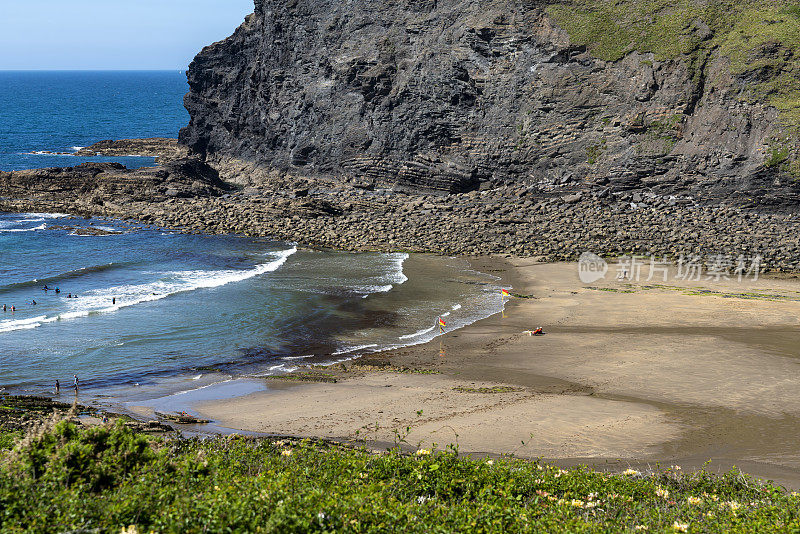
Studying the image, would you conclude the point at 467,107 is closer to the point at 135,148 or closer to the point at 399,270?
the point at 399,270

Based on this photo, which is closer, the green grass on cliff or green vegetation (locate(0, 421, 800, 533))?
green vegetation (locate(0, 421, 800, 533))

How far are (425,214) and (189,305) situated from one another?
79.4 ft

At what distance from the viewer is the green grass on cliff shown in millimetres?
53312

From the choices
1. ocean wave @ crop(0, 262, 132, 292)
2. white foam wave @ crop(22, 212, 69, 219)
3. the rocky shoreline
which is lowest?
ocean wave @ crop(0, 262, 132, 292)

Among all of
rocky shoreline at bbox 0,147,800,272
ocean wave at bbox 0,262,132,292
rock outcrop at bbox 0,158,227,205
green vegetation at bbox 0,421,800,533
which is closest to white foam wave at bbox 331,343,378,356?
green vegetation at bbox 0,421,800,533

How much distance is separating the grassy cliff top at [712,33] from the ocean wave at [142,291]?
35.7 metres

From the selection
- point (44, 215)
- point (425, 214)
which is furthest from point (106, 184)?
point (425, 214)

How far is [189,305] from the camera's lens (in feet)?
118

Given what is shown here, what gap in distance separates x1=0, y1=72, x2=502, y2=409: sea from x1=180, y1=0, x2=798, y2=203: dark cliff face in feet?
60.4

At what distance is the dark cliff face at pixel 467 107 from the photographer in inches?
2122

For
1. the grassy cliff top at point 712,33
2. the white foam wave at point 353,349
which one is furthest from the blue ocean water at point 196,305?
the grassy cliff top at point 712,33

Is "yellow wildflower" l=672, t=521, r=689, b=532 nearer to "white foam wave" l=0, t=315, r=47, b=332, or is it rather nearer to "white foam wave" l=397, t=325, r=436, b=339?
"white foam wave" l=397, t=325, r=436, b=339

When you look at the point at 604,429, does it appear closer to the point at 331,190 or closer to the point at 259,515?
the point at 259,515

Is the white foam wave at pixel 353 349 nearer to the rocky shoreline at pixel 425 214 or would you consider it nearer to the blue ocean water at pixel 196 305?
the blue ocean water at pixel 196 305
